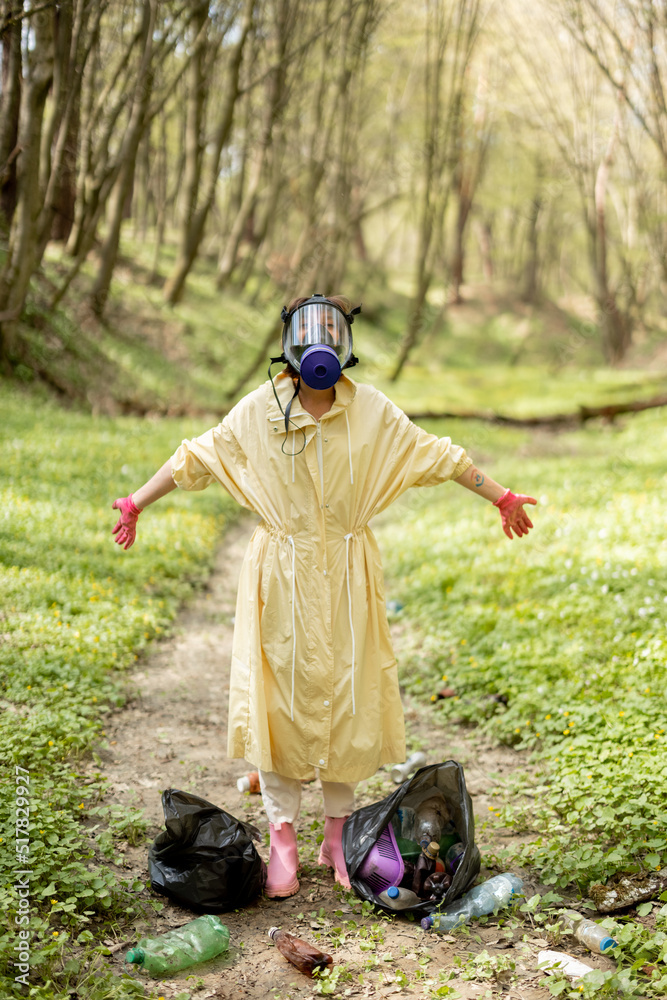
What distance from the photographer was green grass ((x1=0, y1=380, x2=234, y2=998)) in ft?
8.66

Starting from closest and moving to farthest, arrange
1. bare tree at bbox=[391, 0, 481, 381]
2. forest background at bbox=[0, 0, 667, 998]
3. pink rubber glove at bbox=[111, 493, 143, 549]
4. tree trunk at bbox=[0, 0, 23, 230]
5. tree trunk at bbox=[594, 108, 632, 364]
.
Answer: pink rubber glove at bbox=[111, 493, 143, 549]
forest background at bbox=[0, 0, 667, 998]
tree trunk at bbox=[0, 0, 23, 230]
bare tree at bbox=[391, 0, 481, 381]
tree trunk at bbox=[594, 108, 632, 364]

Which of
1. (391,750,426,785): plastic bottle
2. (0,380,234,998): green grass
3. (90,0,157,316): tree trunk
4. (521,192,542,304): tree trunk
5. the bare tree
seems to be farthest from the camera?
(521,192,542,304): tree trunk

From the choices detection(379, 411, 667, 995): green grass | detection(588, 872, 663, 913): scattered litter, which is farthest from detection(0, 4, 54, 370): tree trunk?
detection(588, 872, 663, 913): scattered litter

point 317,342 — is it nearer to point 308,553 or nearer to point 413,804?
point 308,553

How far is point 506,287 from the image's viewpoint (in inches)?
1262

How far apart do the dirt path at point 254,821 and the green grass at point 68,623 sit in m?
0.17

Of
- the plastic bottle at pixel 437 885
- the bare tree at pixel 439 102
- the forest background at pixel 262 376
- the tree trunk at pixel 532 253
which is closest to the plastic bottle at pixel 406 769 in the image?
the forest background at pixel 262 376

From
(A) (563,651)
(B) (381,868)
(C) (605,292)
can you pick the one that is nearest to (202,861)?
(B) (381,868)

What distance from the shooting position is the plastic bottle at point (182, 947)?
8.23ft

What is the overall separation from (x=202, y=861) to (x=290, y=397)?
176 cm

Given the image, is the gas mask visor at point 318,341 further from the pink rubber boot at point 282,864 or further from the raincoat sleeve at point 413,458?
the pink rubber boot at point 282,864

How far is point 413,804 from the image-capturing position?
3133 mm

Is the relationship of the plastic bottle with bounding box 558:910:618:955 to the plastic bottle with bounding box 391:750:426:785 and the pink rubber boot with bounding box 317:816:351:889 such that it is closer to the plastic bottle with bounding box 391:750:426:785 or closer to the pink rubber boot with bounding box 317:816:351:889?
the pink rubber boot with bounding box 317:816:351:889

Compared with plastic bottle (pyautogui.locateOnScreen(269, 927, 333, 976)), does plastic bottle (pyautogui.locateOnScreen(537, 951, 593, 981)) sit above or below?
above
